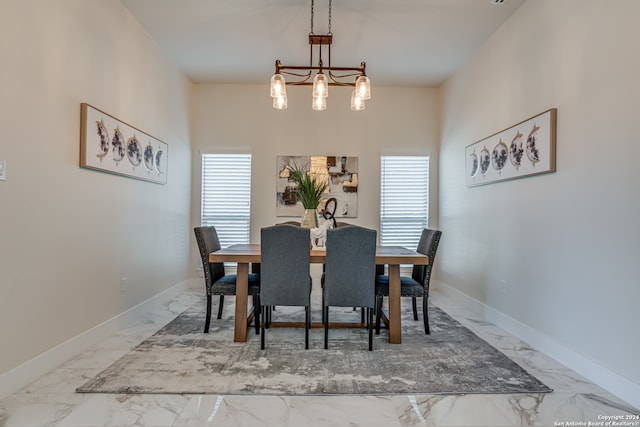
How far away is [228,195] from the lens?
4.98 meters

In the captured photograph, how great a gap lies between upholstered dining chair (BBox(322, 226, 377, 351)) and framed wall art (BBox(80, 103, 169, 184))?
1.97 metres

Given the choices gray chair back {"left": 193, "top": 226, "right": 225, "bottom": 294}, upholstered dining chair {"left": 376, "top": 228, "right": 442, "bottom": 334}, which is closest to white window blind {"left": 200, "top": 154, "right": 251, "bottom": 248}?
gray chair back {"left": 193, "top": 226, "right": 225, "bottom": 294}

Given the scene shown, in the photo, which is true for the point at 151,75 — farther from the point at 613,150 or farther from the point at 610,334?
the point at 610,334

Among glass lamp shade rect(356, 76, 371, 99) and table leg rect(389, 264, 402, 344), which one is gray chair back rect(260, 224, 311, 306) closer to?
table leg rect(389, 264, 402, 344)

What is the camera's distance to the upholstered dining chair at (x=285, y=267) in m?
2.63

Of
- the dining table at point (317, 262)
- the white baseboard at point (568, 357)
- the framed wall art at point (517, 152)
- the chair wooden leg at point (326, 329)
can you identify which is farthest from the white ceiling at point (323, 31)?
the white baseboard at point (568, 357)

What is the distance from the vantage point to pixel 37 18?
216 centimetres

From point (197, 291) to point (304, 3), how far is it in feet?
12.3

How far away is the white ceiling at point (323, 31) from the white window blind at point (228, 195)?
1220mm

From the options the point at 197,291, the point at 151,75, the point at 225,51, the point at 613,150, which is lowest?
the point at 197,291

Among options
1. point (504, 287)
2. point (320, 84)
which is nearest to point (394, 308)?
point (504, 287)

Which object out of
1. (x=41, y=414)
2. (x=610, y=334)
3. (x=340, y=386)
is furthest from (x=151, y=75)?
(x=610, y=334)

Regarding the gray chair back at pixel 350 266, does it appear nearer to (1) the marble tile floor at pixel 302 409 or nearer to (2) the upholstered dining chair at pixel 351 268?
(2) the upholstered dining chair at pixel 351 268

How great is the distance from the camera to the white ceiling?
3.06 metres
